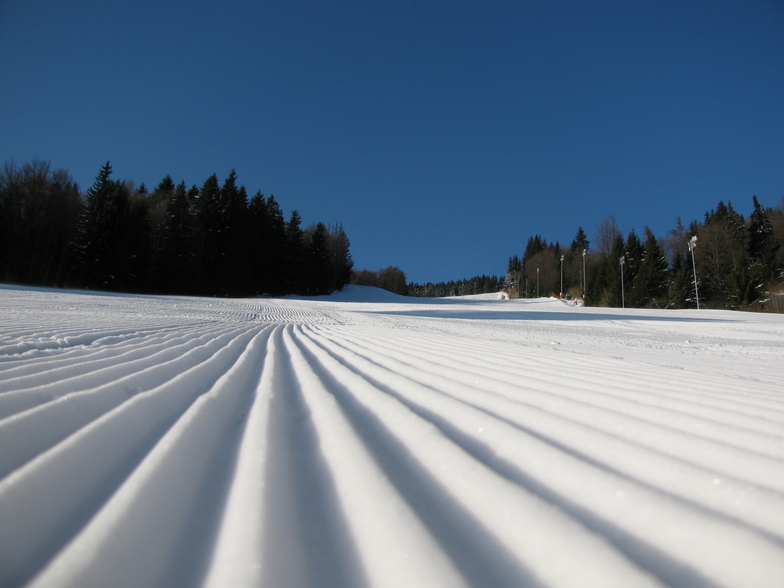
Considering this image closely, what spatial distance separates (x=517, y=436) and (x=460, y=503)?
1.46 ft

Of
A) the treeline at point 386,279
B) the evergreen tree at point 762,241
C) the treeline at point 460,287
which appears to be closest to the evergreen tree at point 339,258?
the treeline at point 386,279

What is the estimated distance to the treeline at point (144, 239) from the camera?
2236 cm

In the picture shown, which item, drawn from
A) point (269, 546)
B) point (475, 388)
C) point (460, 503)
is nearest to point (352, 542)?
point (269, 546)

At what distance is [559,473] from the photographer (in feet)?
3.30

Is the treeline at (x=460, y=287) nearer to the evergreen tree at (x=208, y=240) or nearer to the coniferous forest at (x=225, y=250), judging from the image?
the coniferous forest at (x=225, y=250)

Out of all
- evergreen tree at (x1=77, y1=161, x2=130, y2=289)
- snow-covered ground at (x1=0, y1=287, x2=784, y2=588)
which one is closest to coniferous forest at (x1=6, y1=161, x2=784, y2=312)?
evergreen tree at (x1=77, y1=161, x2=130, y2=289)

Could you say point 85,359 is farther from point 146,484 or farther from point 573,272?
point 573,272

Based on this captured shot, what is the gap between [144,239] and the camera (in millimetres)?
25969

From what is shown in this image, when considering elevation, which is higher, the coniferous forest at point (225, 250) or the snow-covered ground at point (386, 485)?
the coniferous forest at point (225, 250)

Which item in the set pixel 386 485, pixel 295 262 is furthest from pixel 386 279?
pixel 386 485

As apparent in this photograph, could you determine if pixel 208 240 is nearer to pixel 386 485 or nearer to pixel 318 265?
pixel 318 265

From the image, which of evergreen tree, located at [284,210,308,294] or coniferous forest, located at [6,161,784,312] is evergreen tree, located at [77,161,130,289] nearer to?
coniferous forest, located at [6,161,784,312]

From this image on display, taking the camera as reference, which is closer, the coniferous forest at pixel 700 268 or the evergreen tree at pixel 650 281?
the coniferous forest at pixel 700 268

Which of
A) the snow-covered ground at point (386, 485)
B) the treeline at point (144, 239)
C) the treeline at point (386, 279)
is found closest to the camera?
the snow-covered ground at point (386, 485)
